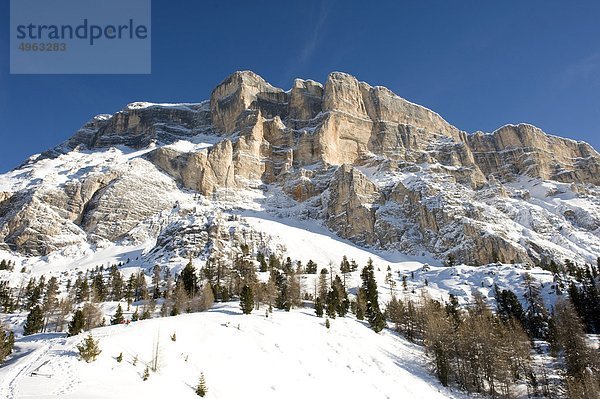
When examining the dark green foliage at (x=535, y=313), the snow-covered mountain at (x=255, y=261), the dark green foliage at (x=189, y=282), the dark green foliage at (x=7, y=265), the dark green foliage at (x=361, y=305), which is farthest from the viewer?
the dark green foliage at (x=7, y=265)

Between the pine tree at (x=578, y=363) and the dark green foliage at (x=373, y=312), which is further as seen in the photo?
the dark green foliage at (x=373, y=312)

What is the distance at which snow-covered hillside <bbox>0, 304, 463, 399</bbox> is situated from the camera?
2441 cm

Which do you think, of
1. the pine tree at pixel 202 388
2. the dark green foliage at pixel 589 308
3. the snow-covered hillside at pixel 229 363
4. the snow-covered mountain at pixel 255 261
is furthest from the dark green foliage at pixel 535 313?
the pine tree at pixel 202 388

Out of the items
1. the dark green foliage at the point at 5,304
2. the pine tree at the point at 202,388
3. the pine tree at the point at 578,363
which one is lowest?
the pine tree at the point at 578,363

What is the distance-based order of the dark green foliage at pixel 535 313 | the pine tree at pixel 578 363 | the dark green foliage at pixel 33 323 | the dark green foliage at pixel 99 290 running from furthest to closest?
the dark green foliage at pixel 99 290 → the dark green foliage at pixel 535 313 → the dark green foliage at pixel 33 323 → the pine tree at pixel 578 363

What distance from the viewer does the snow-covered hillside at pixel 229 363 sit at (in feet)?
80.1

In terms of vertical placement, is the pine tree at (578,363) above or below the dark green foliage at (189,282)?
below

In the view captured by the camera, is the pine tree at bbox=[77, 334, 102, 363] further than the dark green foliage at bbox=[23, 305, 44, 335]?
No

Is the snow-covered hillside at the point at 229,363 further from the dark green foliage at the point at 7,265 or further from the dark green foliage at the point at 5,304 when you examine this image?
the dark green foliage at the point at 7,265

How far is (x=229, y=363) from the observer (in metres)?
32.9

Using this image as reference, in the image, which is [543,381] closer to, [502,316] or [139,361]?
[502,316]

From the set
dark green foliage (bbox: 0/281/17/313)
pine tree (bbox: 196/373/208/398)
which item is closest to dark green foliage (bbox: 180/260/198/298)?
dark green foliage (bbox: 0/281/17/313)

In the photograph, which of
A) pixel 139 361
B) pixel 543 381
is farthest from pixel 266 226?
pixel 139 361

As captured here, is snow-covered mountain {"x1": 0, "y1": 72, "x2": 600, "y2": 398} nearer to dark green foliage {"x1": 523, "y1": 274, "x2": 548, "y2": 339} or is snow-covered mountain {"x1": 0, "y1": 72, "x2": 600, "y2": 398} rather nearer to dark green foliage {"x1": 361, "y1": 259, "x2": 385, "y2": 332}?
dark green foliage {"x1": 361, "y1": 259, "x2": 385, "y2": 332}
